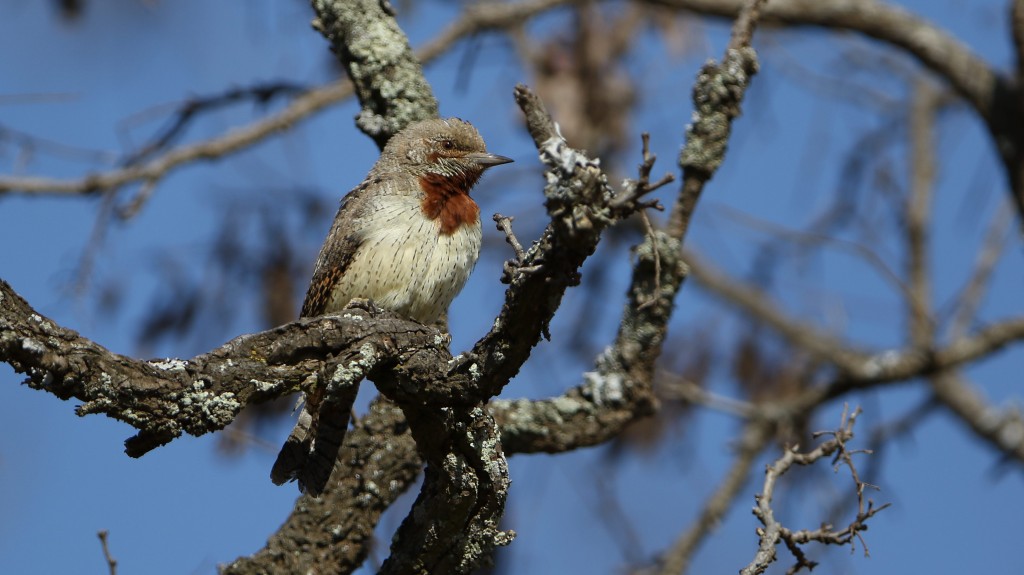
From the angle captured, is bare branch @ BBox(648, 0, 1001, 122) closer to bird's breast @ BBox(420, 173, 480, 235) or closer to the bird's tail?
bird's breast @ BBox(420, 173, 480, 235)

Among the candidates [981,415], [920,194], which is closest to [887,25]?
[920,194]

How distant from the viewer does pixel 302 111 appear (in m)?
6.38

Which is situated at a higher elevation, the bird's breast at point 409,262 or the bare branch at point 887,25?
the bare branch at point 887,25

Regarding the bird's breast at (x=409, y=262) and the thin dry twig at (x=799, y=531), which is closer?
the thin dry twig at (x=799, y=531)

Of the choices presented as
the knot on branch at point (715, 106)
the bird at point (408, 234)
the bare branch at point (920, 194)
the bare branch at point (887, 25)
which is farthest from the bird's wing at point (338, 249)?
the bare branch at point (920, 194)

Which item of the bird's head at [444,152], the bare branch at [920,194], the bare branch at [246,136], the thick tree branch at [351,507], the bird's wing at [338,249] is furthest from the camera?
the bare branch at [920,194]

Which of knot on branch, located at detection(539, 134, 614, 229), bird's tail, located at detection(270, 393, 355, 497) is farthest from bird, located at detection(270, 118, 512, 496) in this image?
knot on branch, located at detection(539, 134, 614, 229)

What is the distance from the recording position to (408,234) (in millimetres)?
4629

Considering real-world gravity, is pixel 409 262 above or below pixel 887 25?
below

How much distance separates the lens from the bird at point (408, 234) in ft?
15.1

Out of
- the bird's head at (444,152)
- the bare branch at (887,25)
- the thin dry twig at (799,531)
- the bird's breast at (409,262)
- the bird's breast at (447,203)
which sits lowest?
the thin dry twig at (799,531)

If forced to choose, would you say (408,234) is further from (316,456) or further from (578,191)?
(578,191)

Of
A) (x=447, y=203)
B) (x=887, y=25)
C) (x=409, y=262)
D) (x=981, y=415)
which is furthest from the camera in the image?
(x=981, y=415)

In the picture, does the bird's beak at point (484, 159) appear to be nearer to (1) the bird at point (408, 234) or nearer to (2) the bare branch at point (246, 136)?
(1) the bird at point (408, 234)
